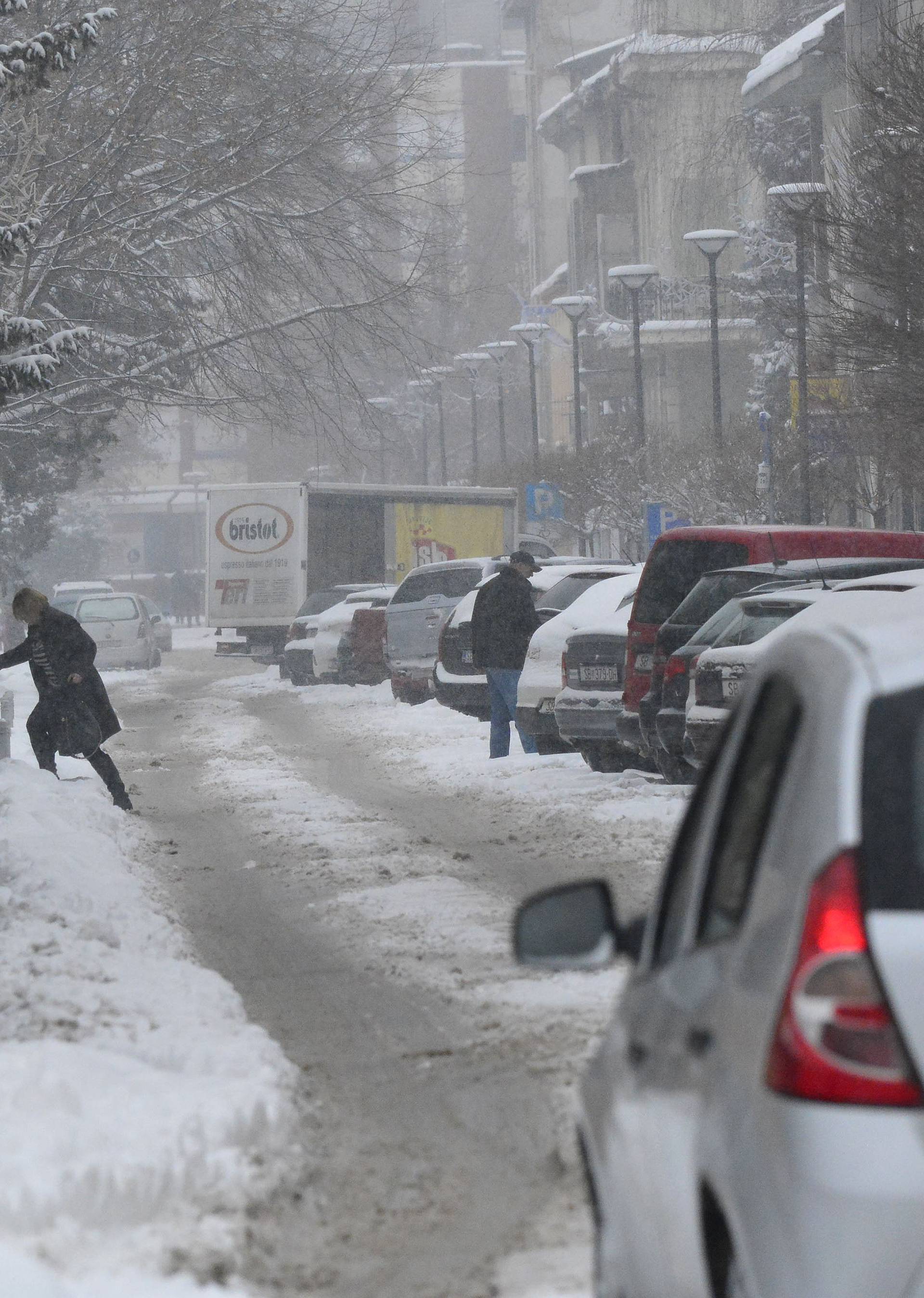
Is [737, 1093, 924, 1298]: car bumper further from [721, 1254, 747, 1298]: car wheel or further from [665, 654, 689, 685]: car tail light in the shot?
[665, 654, 689, 685]: car tail light

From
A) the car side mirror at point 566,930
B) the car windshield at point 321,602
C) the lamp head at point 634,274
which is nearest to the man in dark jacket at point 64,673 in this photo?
the car side mirror at point 566,930

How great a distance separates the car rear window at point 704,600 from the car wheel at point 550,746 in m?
4.02

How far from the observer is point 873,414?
980 inches

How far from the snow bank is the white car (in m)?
8.43

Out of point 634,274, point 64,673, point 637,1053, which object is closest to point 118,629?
point 634,274

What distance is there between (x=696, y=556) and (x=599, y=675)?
1533 mm

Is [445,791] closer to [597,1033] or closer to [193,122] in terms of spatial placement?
[193,122]

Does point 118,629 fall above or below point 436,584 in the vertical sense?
below

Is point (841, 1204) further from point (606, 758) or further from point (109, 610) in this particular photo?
point (109, 610)

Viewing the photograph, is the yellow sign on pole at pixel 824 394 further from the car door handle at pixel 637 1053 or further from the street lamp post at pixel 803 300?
the car door handle at pixel 637 1053

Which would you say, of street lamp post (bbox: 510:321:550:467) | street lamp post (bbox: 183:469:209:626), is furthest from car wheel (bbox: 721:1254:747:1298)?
street lamp post (bbox: 183:469:209:626)

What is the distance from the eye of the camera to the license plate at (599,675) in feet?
54.5

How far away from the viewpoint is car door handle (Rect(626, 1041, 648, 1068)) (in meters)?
3.21

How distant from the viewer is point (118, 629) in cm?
4278
